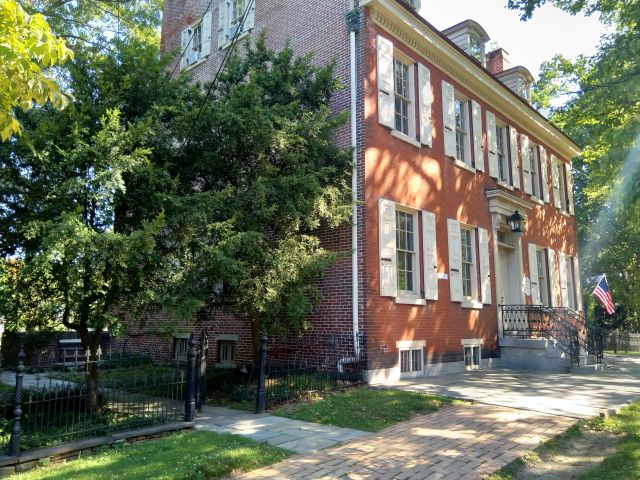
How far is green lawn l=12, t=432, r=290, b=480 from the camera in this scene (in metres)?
4.95

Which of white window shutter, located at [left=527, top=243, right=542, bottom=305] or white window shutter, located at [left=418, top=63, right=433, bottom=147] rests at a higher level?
white window shutter, located at [left=418, top=63, right=433, bottom=147]

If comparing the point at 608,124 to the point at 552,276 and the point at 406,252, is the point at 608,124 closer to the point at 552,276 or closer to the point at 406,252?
the point at 552,276

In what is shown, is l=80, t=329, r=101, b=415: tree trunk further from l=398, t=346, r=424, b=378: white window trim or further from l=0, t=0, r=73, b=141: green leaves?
l=398, t=346, r=424, b=378: white window trim

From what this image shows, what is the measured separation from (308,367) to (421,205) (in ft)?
16.0

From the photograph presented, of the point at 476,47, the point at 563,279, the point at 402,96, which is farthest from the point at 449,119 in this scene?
the point at 563,279

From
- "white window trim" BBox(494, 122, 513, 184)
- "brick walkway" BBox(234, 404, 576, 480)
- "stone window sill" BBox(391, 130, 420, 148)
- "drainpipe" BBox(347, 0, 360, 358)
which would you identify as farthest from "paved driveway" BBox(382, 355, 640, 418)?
"white window trim" BBox(494, 122, 513, 184)

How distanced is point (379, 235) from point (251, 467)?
6441mm

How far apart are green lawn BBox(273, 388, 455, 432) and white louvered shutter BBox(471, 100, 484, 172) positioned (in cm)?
821

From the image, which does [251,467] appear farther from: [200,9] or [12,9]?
[200,9]

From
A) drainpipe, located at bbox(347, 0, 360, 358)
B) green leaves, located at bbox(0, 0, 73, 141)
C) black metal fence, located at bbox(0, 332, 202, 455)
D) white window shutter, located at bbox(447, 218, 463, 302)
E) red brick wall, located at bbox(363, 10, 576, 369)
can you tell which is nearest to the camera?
green leaves, located at bbox(0, 0, 73, 141)

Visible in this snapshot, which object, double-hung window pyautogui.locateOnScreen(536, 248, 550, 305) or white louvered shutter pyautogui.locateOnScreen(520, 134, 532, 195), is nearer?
white louvered shutter pyautogui.locateOnScreen(520, 134, 532, 195)

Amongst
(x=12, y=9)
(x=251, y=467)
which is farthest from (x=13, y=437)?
(x=12, y=9)

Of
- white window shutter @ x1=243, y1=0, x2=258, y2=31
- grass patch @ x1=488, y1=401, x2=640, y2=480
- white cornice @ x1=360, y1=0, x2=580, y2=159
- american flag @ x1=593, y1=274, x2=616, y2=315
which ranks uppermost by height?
white window shutter @ x1=243, y1=0, x2=258, y2=31

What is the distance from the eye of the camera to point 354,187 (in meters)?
10.8
